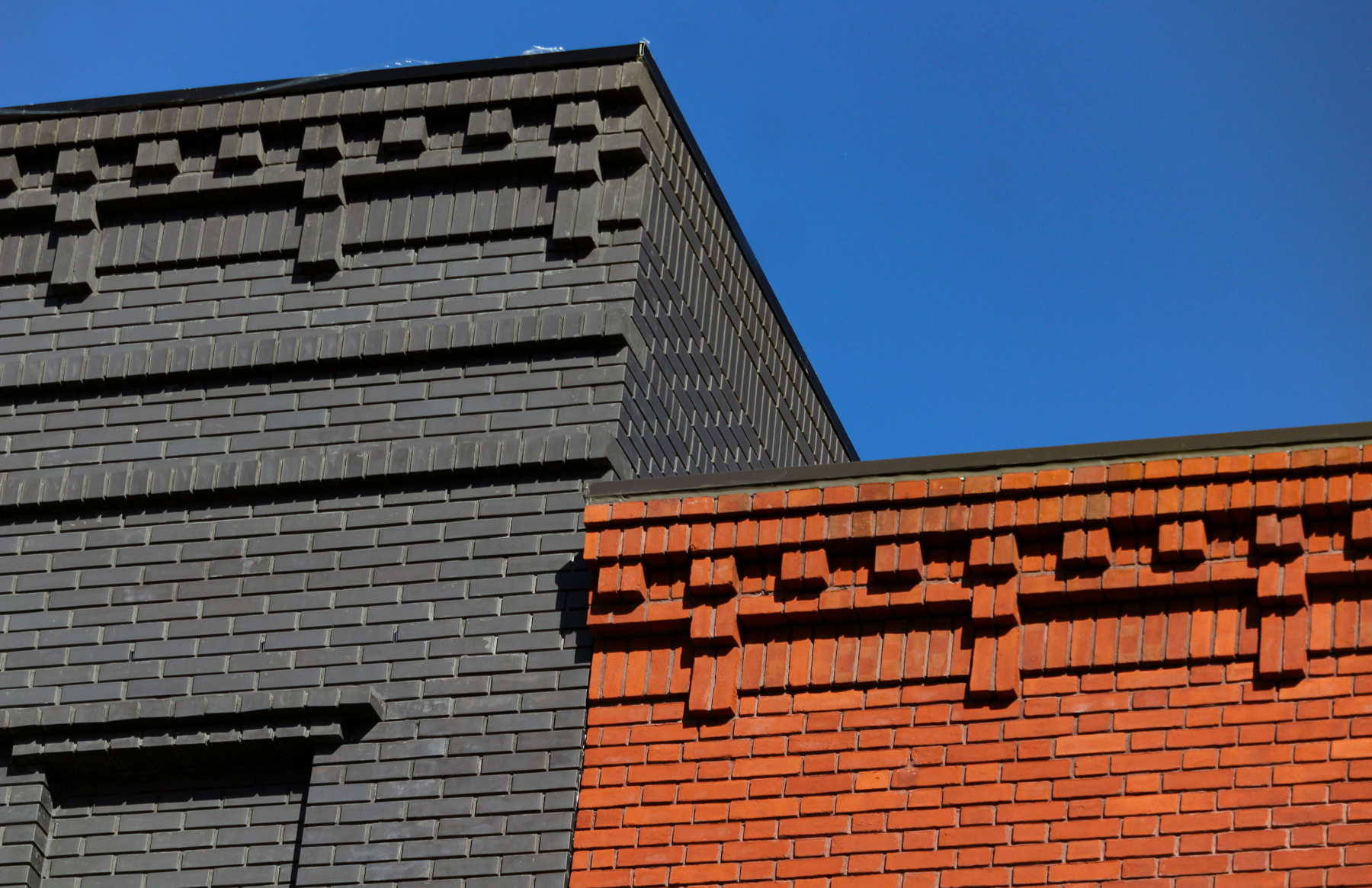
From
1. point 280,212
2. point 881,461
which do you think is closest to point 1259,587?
point 881,461

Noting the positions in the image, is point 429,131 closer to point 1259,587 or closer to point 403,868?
point 403,868

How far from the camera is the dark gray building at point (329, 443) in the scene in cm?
1020

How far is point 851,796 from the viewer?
941 cm

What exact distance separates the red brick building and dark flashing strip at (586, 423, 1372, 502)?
0.01 metres

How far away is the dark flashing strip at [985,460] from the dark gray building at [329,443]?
46 centimetres

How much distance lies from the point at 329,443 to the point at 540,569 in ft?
4.55

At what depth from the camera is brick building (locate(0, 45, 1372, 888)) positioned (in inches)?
362

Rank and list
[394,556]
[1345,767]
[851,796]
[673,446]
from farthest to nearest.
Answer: [673,446]
[394,556]
[851,796]
[1345,767]

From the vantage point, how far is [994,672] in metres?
9.46

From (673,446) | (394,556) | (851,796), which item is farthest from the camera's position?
(673,446)

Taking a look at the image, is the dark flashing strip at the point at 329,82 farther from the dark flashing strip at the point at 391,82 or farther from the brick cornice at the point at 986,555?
the brick cornice at the point at 986,555

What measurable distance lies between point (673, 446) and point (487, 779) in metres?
2.31

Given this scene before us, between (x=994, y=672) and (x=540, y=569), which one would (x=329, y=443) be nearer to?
(x=540, y=569)

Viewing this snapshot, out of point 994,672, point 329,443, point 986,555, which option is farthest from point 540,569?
point 994,672
